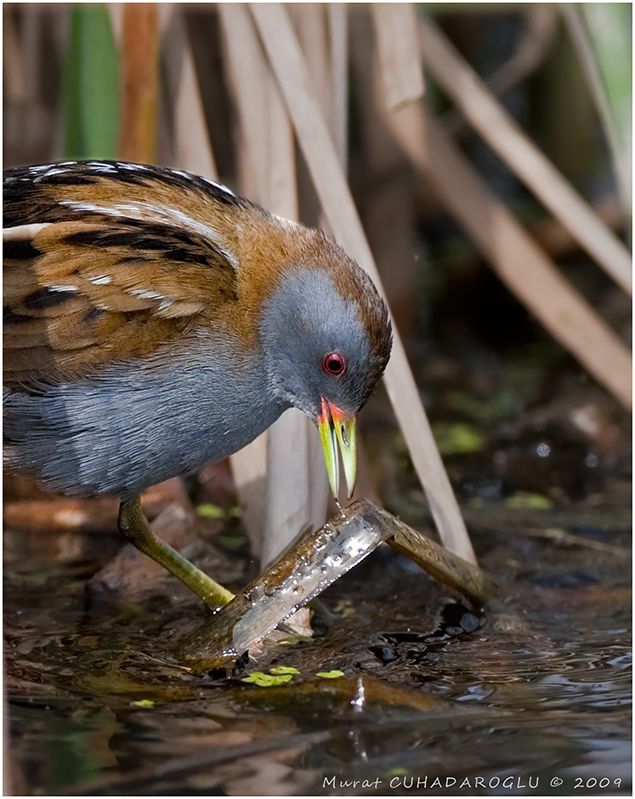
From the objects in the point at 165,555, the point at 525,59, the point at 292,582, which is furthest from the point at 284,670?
the point at 525,59

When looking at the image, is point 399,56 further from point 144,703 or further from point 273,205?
point 144,703

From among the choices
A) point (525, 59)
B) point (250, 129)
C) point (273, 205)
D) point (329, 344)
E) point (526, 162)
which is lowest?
point (329, 344)

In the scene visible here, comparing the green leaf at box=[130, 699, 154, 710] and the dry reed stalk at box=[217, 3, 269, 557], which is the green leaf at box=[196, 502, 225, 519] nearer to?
the dry reed stalk at box=[217, 3, 269, 557]

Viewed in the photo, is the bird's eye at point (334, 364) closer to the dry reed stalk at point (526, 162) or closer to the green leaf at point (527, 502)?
the dry reed stalk at point (526, 162)

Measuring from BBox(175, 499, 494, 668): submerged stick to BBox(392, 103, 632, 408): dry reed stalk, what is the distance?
1801 mm

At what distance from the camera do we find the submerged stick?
3418mm

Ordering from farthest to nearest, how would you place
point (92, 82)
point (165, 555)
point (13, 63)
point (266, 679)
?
point (13, 63)
point (92, 82)
point (165, 555)
point (266, 679)

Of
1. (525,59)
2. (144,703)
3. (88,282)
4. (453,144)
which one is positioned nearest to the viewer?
(144,703)

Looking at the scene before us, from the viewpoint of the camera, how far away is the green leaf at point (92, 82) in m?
4.31

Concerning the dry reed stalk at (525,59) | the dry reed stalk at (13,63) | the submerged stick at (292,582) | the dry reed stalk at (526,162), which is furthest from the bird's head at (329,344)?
the dry reed stalk at (525,59)

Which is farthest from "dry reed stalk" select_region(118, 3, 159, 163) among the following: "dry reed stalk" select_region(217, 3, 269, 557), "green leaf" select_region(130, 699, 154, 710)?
"green leaf" select_region(130, 699, 154, 710)

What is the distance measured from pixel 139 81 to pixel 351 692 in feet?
7.10

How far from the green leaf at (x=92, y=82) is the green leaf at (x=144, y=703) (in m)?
1.93

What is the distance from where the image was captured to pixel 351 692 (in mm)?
3287
